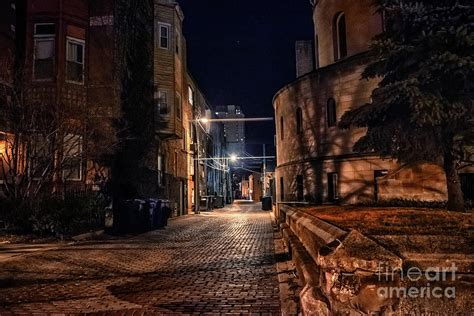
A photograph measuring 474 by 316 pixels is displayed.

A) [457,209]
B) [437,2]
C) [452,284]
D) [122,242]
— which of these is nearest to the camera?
[452,284]

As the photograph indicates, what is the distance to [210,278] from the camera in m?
7.33

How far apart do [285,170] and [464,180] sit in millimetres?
12462

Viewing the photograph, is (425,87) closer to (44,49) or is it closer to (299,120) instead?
(299,120)

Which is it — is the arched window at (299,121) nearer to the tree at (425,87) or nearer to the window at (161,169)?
the window at (161,169)

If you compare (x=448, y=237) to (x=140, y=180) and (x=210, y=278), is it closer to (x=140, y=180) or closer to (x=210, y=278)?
(x=210, y=278)

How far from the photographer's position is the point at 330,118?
22672 mm

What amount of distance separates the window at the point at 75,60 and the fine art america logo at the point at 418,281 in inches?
748

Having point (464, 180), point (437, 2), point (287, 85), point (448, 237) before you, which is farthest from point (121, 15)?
point (448, 237)

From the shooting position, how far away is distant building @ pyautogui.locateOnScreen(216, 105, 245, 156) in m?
89.2

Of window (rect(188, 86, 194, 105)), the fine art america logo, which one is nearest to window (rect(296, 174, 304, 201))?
window (rect(188, 86, 194, 105))

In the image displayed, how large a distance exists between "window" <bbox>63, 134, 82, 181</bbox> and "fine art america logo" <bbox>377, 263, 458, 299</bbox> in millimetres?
14163

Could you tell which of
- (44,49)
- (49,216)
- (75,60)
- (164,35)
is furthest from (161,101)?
(49,216)

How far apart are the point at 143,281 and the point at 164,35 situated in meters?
21.1

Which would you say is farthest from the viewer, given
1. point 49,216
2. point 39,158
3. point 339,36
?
point 339,36
